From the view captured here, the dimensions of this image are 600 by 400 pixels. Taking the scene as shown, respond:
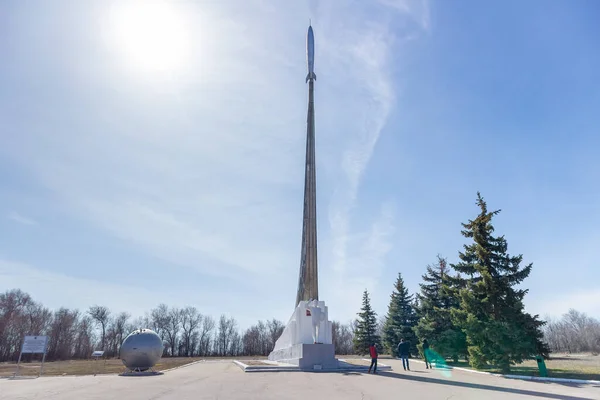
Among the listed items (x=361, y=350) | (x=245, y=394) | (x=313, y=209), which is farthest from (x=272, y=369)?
(x=361, y=350)

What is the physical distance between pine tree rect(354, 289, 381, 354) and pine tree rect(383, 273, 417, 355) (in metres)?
4.95

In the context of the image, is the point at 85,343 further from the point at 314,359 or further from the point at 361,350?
the point at 314,359

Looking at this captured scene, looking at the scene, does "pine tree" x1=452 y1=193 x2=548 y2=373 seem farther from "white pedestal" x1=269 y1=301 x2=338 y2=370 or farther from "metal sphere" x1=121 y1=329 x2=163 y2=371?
"metal sphere" x1=121 y1=329 x2=163 y2=371

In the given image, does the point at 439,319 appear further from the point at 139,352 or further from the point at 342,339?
the point at 342,339

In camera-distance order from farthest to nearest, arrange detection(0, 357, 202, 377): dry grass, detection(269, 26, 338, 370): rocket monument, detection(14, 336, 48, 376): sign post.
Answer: detection(0, 357, 202, 377): dry grass, detection(269, 26, 338, 370): rocket monument, detection(14, 336, 48, 376): sign post

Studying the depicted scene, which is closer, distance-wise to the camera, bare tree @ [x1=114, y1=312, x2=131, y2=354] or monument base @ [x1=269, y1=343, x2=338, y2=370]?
monument base @ [x1=269, y1=343, x2=338, y2=370]

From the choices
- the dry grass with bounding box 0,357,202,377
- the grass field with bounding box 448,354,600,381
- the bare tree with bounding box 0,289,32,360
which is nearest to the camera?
the grass field with bounding box 448,354,600,381

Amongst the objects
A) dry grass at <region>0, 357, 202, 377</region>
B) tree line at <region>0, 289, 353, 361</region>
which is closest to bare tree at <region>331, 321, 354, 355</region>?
tree line at <region>0, 289, 353, 361</region>

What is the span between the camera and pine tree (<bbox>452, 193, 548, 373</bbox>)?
41.2 ft

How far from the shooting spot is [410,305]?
93.9 feet

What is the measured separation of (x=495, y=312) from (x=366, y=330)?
74.0 feet

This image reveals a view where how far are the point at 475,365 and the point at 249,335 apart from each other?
52.4 meters

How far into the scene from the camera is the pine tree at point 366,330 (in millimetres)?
34194

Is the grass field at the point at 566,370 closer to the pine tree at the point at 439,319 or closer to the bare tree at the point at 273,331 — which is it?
the pine tree at the point at 439,319
